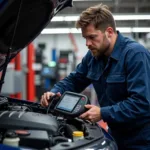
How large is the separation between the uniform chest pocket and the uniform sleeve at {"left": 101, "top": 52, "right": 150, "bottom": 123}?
0.31 feet

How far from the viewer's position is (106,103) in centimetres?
221

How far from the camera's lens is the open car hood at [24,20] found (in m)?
1.91

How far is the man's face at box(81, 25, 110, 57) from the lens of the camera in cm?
204

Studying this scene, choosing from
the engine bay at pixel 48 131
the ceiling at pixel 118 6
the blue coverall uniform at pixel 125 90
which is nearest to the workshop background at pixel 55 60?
the ceiling at pixel 118 6

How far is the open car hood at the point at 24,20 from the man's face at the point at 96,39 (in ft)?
0.86

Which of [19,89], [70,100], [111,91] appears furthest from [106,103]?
[19,89]

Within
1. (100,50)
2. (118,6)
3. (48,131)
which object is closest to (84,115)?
(48,131)

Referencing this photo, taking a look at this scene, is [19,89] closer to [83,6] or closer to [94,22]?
[94,22]

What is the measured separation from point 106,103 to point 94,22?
0.57m

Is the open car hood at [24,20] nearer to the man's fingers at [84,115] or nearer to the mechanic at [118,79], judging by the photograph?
the mechanic at [118,79]

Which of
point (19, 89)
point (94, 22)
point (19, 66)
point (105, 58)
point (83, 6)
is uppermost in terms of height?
point (83, 6)

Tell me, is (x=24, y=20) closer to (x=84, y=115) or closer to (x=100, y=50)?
(x=100, y=50)

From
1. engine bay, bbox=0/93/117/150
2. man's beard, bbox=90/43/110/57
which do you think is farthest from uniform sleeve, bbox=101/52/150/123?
man's beard, bbox=90/43/110/57

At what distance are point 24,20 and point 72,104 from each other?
2.11ft
